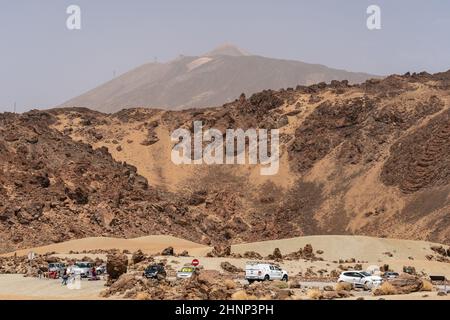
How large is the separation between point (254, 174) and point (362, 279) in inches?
3088

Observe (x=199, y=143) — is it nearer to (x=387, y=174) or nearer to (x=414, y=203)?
(x=387, y=174)

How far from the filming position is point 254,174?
122 m

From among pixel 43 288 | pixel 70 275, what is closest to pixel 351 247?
pixel 70 275

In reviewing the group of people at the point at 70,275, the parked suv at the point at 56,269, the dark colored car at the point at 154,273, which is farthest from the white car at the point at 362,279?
the parked suv at the point at 56,269

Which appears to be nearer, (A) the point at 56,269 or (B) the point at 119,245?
(A) the point at 56,269

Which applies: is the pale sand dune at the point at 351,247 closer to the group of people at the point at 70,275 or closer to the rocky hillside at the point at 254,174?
the rocky hillside at the point at 254,174

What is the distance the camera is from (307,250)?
69.3 m

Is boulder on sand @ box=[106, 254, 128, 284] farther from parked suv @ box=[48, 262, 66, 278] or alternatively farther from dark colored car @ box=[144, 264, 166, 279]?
parked suv @ box=[48, 262, 66, 278]

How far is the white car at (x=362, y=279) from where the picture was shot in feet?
142

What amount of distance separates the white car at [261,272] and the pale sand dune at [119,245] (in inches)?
1013

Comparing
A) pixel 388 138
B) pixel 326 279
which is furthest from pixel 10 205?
pixel 388 138

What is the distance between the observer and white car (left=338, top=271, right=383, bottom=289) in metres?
43.2

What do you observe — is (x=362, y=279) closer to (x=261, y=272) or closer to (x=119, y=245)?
(x=261, y=272)

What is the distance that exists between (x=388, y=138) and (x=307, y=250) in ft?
168
